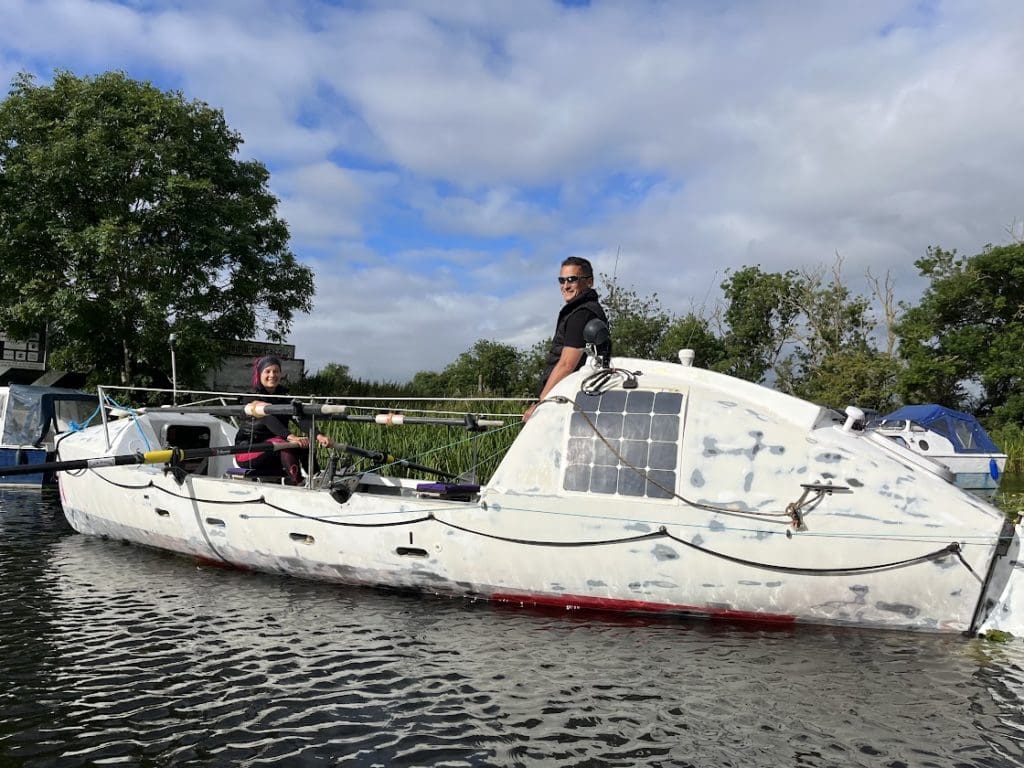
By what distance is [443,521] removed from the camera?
778 cm

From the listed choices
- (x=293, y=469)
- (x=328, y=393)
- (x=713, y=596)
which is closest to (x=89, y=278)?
(x=328, y=393)

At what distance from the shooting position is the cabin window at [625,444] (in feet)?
23.3

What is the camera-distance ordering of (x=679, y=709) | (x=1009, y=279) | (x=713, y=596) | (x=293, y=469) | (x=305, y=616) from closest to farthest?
(x=679, y=709), (x=713, y=596), (x=305, y=616), (x=293, y=469), (x=1009, y=279)

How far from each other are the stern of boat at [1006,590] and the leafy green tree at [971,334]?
1361 inches

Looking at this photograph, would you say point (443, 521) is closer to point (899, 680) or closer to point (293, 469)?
point (293, 469)

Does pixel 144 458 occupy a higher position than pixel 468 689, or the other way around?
pixel 144 458

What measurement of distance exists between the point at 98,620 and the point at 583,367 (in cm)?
523

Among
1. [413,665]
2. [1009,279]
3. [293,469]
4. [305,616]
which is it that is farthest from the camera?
[1009,279]

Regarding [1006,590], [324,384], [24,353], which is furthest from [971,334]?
[24,353]

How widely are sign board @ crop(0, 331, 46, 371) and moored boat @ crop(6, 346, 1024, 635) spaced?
26.0 meters

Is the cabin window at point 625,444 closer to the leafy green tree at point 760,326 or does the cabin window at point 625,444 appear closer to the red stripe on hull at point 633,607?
the red stripe on hull at point 633,607

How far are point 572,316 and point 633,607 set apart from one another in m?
2.97

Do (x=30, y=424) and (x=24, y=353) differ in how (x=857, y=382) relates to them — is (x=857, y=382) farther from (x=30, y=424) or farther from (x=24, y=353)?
(x=24, y=353)

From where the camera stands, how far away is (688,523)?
690 centimetres
